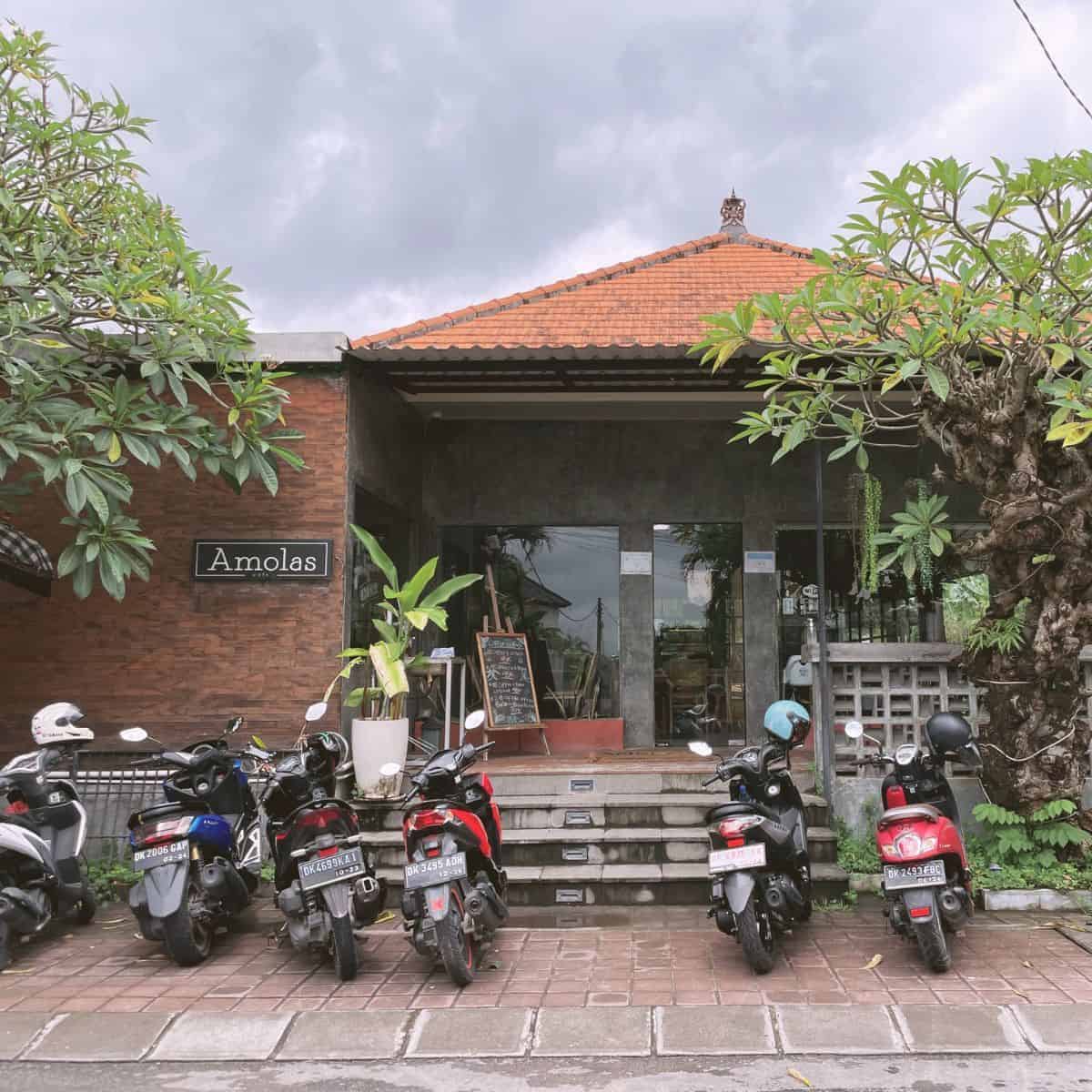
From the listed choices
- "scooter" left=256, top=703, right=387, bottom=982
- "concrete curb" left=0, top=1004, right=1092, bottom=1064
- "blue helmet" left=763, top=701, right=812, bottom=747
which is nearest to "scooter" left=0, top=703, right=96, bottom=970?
"concrete curb" left=0, top=1004, right=1092, bottom=1064

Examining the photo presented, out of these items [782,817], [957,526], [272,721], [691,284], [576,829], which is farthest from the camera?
[691,284]

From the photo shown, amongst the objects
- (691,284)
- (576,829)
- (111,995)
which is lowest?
(111,995)

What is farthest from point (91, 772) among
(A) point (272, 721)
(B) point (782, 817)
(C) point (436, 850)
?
(B) point (782, 817)

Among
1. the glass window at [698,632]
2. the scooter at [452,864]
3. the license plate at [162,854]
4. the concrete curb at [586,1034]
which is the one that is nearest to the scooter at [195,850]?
the license plate at [162,854]

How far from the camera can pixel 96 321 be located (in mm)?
6191

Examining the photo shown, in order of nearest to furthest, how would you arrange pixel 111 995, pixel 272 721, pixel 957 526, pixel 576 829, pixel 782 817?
pixel 111 995 < pixel 782 817 < pixel 576 829 < pixel 272 721 < pixel 957 526

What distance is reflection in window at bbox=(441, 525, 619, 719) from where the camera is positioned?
30.8 feet

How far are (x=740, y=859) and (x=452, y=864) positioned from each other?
1393 millimetres

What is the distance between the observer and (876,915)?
5.68m

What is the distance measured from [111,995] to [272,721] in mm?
2601

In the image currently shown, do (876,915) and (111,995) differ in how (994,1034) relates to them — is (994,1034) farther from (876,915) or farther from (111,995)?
(111,995)

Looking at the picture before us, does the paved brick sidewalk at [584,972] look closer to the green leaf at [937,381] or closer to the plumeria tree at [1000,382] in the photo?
the plumeria tree at [1000,382]

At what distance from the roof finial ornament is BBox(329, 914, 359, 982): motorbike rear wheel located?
31.5ft

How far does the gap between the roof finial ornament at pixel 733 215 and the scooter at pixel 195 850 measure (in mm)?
8972
